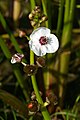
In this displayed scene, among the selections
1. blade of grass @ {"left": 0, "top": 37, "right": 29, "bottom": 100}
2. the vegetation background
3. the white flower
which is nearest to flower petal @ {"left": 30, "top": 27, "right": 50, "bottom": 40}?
the white flower

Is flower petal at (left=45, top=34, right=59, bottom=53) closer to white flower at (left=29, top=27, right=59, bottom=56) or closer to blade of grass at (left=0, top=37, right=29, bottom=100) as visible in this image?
white flower at (left=29, top=27, right=59, bottom=56)

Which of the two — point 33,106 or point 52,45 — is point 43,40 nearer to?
point 52,45

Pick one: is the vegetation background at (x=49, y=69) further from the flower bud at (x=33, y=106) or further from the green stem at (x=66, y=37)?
the flower bud at (x=33, y=106)

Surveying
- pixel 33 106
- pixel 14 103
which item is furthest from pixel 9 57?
pixel 33 106

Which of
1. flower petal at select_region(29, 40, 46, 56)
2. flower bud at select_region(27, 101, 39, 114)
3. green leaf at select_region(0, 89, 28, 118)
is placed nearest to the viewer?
flower petal at select_region(29, 40, 46, 56)

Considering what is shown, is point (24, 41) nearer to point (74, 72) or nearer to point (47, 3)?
point (74, 72)

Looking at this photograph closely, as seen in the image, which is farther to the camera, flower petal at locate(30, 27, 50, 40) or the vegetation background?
the vegetation background

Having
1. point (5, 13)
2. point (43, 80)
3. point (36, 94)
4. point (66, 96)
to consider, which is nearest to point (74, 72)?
point (66, 96)
